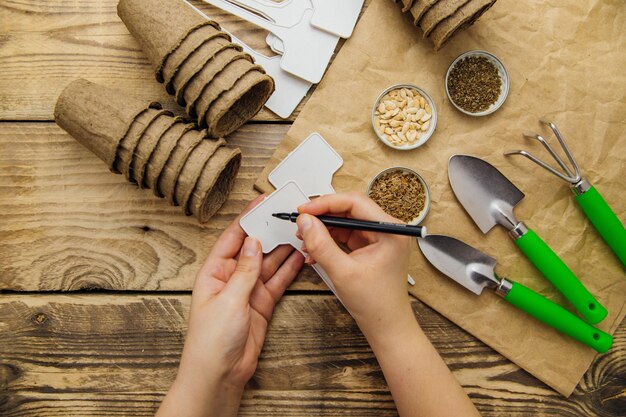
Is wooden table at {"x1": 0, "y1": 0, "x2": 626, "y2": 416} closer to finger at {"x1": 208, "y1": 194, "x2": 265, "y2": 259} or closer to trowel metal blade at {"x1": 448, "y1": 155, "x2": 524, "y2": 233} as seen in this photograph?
finger at {"x1": 208, "y1": 194, "x2": 265, "y2": 259}

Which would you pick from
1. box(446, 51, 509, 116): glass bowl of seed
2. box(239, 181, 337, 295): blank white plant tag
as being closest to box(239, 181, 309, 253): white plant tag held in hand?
box(239, 181, 337, 295): blank white plant tag

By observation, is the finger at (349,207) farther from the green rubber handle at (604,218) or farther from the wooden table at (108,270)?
the green rubber handle at (604,218)

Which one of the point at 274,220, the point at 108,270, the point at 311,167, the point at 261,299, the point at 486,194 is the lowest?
the point at 108,270

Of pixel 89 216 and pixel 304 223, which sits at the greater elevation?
pixel 304 223

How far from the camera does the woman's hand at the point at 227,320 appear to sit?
0.86 m

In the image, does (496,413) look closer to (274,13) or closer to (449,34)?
(449,34)

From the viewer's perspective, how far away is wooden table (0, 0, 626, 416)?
1.01 m

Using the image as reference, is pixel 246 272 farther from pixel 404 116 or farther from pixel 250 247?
pixel 404 116

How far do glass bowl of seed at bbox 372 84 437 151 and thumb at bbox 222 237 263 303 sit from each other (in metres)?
0.31

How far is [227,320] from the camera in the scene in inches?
33.6

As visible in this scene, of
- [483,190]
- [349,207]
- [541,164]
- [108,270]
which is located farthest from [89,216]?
[541,164]

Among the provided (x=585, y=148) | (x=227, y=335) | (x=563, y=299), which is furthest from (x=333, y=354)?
(x=585, y=148)

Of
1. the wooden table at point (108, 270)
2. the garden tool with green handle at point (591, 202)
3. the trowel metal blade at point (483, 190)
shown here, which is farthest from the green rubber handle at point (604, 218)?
the wooden table at point (108, 270)

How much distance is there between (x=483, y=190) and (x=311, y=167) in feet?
1.05
